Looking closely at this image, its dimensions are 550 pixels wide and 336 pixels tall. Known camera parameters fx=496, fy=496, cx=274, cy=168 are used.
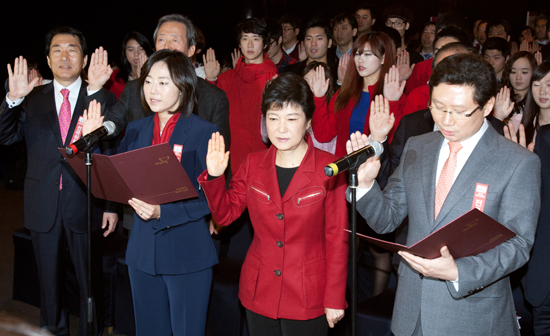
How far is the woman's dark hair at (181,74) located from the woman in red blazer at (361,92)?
119 cm

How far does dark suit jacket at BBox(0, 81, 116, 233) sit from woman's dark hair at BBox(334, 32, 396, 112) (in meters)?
1.51

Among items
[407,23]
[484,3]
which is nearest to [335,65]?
[407,23]

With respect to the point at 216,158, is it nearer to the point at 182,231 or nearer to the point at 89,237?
the point at 182,231

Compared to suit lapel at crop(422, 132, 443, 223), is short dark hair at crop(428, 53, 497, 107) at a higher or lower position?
higher

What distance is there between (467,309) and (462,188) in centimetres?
38

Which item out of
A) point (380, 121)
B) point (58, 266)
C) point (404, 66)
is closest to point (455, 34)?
point (404, 66)

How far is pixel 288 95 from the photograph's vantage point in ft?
6.31

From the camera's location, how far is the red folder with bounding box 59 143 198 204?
185cm

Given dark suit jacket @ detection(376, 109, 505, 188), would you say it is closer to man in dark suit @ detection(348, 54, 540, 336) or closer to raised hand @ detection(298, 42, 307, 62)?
man in dark suit @ detection(348, 54, 540, 336)

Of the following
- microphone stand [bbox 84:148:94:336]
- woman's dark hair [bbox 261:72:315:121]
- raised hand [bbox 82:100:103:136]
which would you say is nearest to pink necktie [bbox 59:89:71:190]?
raised hand [bbox 82:100:103:136]

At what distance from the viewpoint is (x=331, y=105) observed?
3.27 metres

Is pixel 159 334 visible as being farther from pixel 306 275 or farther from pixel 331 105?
pixel 331 105

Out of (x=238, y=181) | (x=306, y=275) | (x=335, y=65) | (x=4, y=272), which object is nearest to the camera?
(x=306, y=275)

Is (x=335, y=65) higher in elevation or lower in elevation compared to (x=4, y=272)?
higher
